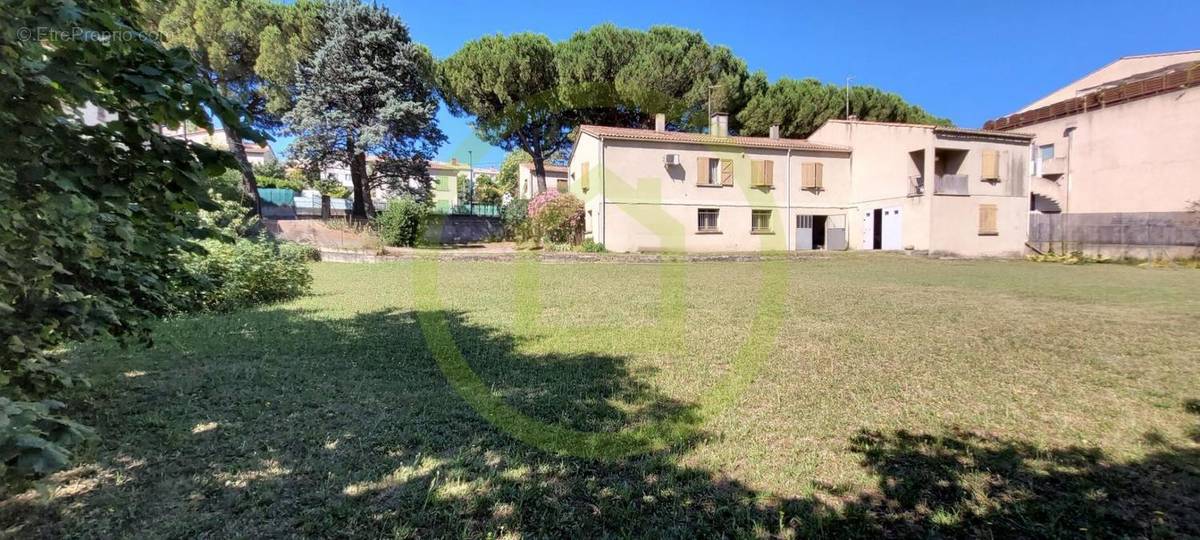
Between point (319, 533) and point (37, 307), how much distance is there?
5.32 ft

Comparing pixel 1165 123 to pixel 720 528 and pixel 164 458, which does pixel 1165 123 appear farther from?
pixel 164 458

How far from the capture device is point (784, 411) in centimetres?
346

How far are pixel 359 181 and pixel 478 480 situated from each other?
85.6ft

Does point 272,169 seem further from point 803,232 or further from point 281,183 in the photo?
point 803,232

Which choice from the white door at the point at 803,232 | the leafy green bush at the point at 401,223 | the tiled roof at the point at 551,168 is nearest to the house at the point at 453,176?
the tiled roof at the point at 551,168

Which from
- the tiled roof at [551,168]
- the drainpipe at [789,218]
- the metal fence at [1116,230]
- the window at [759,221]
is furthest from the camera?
the tiled roof at [551,168]

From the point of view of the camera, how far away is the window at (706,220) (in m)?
21.8

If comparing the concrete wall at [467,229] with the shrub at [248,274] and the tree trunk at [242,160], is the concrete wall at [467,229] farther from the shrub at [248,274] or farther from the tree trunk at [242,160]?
the shrub at [248,274]

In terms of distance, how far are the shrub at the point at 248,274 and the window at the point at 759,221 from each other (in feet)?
58.6

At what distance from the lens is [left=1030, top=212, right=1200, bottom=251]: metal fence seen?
17828 mm

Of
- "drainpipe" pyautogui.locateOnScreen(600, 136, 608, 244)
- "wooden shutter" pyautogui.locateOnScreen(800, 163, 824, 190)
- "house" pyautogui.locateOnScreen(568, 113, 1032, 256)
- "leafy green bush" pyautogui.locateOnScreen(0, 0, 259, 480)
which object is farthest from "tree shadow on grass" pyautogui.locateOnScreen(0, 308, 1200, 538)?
"wooden shutter" pyautogui.locateOnScreen(800, 163, 824, 190)

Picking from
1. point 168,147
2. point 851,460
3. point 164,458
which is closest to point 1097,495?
point 851,460

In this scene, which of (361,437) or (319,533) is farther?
(361,437)

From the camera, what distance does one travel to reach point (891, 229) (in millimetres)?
21906
